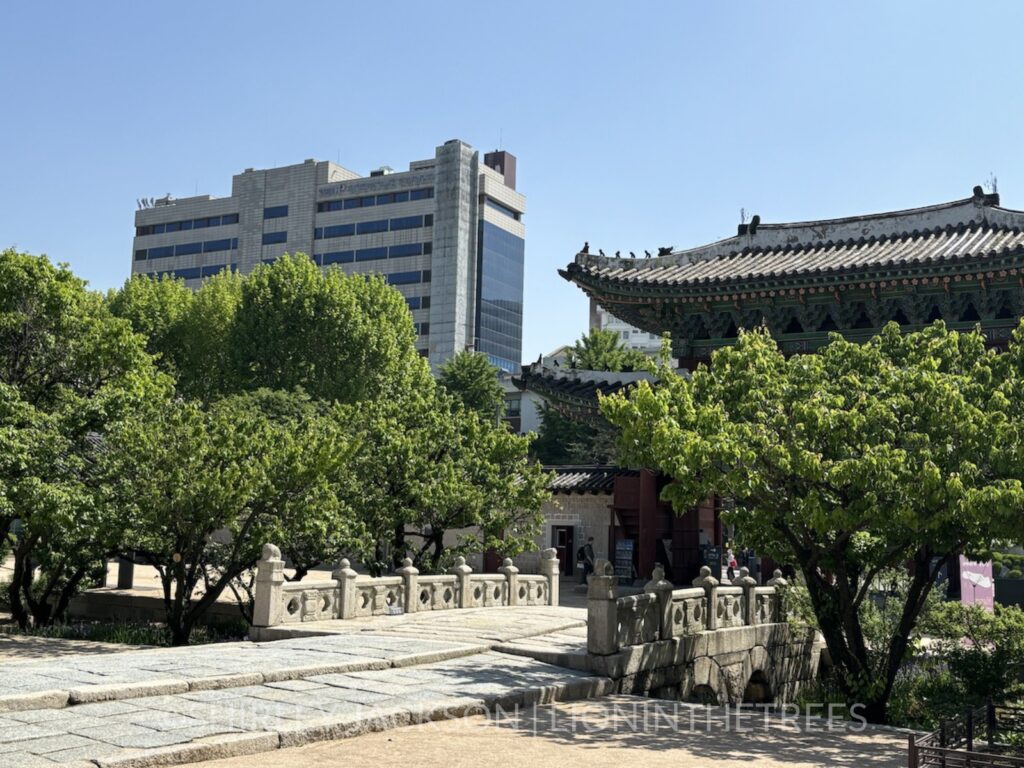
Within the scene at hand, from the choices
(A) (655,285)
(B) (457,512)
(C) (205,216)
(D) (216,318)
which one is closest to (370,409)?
(B) (457,512)

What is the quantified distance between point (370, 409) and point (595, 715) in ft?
48.7

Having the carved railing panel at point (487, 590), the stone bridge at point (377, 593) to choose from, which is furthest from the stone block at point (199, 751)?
the carved railing panel at point (487, 590)

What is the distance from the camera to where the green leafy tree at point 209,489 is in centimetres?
1973

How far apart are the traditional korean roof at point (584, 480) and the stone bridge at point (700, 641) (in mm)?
12140

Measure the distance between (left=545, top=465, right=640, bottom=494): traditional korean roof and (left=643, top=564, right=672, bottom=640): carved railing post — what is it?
53.5 ft

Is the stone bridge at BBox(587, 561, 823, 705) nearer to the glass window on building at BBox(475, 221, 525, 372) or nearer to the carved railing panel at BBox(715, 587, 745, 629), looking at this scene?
the carved railing panel at BBox(715, 587, 745, 629)

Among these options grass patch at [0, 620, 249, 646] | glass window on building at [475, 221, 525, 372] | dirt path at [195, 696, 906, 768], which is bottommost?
grass patch at [0, 620, 249, 646]

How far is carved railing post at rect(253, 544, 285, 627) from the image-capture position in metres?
18.2

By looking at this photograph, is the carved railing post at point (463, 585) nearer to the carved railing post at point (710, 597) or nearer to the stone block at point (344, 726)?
the carved railing post at point (710, 597)

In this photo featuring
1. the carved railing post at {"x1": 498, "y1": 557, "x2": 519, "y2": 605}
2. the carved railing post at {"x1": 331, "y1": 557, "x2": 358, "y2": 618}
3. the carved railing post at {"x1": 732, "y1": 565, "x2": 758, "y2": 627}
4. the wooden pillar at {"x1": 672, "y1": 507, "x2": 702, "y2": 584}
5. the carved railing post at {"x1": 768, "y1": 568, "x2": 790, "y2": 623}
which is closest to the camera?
the carved railing post at {"x1": 331, "y1": 557, "x2": 358, "y2": 618}

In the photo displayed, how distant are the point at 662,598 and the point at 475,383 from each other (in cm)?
4156

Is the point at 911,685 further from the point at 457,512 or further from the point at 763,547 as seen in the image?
the point at 457,512

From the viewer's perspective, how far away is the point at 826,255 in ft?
84.0

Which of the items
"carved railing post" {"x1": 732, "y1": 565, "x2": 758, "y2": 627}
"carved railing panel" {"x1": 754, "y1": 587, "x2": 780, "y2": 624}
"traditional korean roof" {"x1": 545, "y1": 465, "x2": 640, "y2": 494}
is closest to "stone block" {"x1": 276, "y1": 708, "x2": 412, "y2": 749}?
"carved railing post" {"x1": 732, "y1": 565, "x2": 758, "y2": 627}
